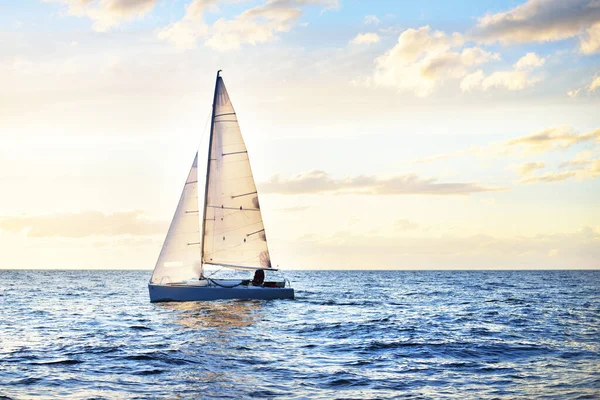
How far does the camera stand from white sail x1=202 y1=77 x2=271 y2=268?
45375 mm

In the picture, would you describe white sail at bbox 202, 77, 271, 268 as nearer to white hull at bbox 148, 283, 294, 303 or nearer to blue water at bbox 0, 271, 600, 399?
white hull at bbox 148, 283, 294, 303

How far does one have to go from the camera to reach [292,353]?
2577 cm

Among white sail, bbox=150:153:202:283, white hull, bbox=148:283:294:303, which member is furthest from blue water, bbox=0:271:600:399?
white sail, bbox=150:153:202:283

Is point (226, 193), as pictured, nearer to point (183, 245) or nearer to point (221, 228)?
point (221, 228)

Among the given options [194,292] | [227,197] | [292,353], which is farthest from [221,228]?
[292,353]

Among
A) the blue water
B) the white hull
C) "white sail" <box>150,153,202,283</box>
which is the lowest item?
the blue water

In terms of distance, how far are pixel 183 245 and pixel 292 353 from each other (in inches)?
754

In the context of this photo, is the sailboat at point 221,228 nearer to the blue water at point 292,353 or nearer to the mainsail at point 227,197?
the mainsail at point 227,197

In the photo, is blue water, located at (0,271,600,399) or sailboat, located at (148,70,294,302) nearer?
blue water, located at (0,271,600,399)

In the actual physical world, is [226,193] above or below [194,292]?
above

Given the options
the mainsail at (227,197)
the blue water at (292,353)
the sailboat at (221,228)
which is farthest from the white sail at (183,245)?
the blue water at (292,353)

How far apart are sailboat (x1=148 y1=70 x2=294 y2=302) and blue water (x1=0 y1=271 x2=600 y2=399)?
63.2 inches

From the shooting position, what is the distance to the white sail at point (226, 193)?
149 feet

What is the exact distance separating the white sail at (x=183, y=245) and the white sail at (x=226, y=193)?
1.70 m
